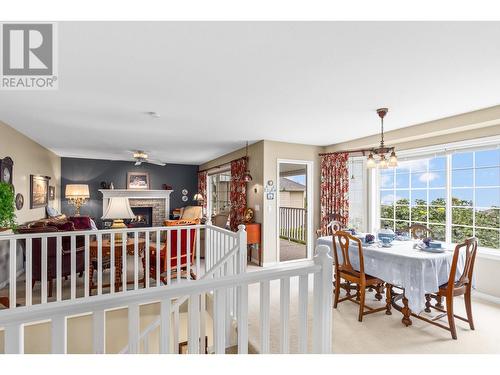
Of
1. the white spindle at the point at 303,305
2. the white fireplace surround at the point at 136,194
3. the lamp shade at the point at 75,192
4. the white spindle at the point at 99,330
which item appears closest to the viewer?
the white spindle at the point at 99,330

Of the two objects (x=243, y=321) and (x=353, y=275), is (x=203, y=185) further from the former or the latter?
(x=243, y=321)

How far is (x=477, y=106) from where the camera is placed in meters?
3.05

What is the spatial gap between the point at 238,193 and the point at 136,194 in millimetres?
3938

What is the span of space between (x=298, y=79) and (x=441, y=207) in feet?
10.8

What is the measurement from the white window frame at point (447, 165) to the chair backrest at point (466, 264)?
3.92 ft

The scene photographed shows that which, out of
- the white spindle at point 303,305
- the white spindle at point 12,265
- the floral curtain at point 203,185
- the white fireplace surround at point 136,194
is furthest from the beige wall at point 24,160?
the white spindle at point 303,305

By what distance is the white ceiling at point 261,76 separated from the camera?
1.67m

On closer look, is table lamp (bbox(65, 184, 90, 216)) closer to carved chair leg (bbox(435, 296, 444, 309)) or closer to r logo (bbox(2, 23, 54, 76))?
r logo (bbox(2, 23, 54, 76))

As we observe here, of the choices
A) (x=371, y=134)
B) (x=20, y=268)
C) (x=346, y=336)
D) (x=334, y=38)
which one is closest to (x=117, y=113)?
(x=334, y=38)

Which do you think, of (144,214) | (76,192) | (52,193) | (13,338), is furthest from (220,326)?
(144,214)

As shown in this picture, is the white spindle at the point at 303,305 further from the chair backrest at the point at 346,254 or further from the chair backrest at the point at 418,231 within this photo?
the chair backrest at the point at 418,231

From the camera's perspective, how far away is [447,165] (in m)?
3.99

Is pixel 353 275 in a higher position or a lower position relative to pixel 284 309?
lower
